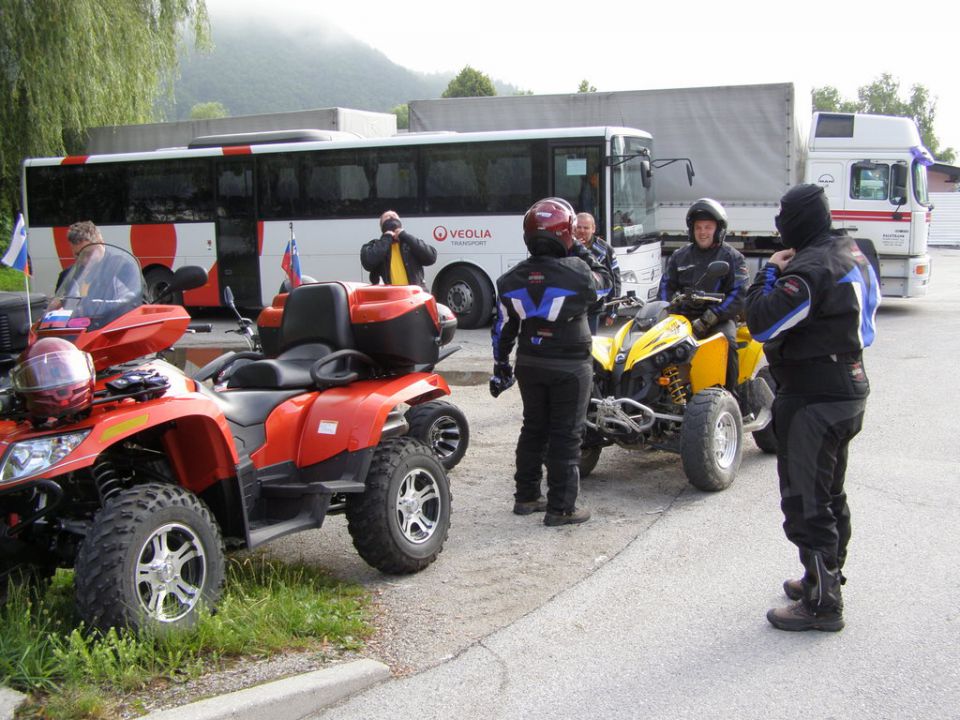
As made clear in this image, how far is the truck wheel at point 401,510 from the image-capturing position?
4.94 meters

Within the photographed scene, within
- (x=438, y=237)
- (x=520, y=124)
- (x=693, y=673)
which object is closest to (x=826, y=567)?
(x=693, y=673)

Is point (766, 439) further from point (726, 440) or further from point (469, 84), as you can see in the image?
point (469, 84)

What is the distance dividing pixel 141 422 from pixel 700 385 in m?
4.17

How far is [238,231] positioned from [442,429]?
1138cm

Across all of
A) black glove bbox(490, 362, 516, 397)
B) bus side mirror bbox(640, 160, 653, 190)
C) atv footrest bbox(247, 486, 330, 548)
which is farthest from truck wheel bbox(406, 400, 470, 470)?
bus side mirror bbox(640, 160, 653, 190)

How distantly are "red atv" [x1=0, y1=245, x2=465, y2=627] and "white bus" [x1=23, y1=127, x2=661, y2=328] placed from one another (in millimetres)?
9427

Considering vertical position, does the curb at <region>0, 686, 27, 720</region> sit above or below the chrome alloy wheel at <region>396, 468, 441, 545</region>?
below

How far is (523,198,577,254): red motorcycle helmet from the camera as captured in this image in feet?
19.2

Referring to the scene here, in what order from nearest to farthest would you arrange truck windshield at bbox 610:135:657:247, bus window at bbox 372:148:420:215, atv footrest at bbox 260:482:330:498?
atv footrest at bbox 260:482:330:498
truck windshield at bbox 610:135:657:247
bus window at bbox 372:148:420:215

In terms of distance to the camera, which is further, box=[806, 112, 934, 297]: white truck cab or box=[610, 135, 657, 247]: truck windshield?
box=[806, 112, 934, 297]: white truck cab

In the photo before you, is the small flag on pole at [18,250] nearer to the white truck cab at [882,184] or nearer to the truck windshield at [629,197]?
the truck windshield at [629,197]

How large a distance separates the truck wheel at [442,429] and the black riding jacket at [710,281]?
183 cm

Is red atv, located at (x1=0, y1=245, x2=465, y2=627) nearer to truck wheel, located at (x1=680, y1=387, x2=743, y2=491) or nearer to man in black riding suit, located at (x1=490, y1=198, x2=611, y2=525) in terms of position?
man in black riding suit, located at (x1=490, y1=198, x2=611, y2=525)

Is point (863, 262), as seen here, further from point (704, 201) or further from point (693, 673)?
point (704, 201)
